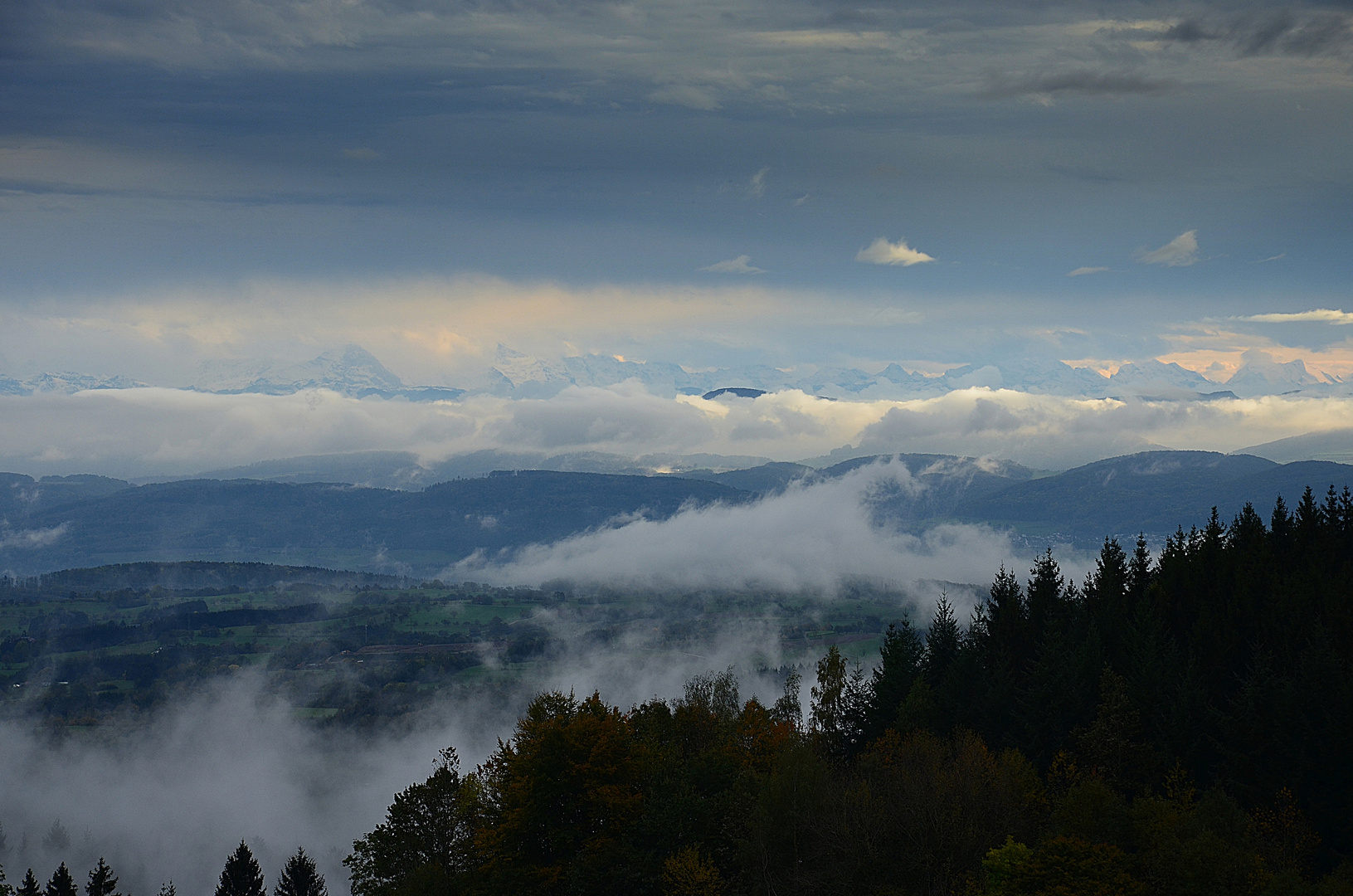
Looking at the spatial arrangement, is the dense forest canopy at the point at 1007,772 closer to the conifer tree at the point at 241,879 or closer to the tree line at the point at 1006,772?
the tree line at the point at 1006,772

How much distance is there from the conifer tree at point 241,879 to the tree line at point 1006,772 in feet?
91.4

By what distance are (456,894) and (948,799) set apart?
3290cm

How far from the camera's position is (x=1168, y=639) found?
228ft

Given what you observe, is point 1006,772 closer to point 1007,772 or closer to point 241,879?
point 1007,772

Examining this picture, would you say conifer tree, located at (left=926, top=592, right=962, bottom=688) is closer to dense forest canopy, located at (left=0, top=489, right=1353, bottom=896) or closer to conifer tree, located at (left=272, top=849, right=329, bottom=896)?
dense forest canopy, located at (left=0, top=489, right=1353, bottom=896)

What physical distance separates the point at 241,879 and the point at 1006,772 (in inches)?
3335

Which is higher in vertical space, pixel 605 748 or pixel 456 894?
pixel 605 748

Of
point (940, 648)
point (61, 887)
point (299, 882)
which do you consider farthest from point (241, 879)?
point (940, 648)

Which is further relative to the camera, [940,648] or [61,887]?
[61,887]

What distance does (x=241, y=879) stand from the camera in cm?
10088

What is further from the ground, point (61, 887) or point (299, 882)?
point (61, 887)

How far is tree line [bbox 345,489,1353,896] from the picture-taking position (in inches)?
1762

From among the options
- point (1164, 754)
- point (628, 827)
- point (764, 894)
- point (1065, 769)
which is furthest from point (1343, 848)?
point (628, 827)

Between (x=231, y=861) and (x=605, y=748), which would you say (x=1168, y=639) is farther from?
(x=231, y=861)
